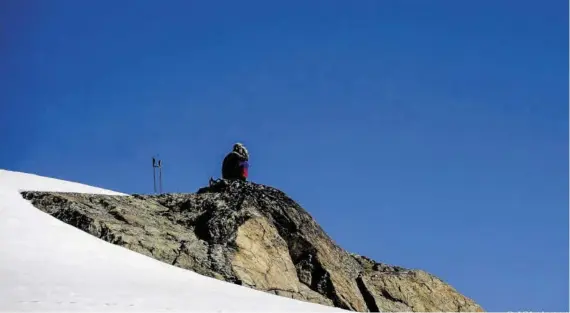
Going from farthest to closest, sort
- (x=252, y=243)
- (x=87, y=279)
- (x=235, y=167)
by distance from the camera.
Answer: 1. (x=235, y=167)
2. (x=252, y=243)
3. (x=87, y=279)

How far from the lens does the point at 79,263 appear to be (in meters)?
20.3

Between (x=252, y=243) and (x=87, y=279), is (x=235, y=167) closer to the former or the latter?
(x=252, y=243)

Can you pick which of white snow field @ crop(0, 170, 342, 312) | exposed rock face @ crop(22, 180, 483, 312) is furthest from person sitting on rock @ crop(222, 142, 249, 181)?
white snow field @ crop(0, 170, 342, 312)

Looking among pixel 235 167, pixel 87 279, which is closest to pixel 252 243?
pixel 235 167

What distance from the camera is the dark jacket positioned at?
29.2 m

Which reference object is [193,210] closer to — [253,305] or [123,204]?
[123,204]

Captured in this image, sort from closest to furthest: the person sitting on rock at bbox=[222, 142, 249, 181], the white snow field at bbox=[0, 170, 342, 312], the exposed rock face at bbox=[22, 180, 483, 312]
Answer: the white snow field at bbox=[0, 170, 342, 312], the exposed rock face at bbox=[22, 180, 483, 312], the person sitting on rock at bbox=[222, 142, 249, 181]

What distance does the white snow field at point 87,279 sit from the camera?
16.4 m

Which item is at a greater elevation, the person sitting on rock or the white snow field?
the person sitting on rock

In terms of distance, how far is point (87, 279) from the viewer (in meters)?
18.8

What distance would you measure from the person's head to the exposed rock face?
1.95m

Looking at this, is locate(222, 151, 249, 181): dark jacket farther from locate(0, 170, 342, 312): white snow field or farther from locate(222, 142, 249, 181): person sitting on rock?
locate(0, 170, 342, 312): white snow field

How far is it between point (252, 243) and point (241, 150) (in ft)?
19.2

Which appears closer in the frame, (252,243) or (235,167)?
(252,243)
